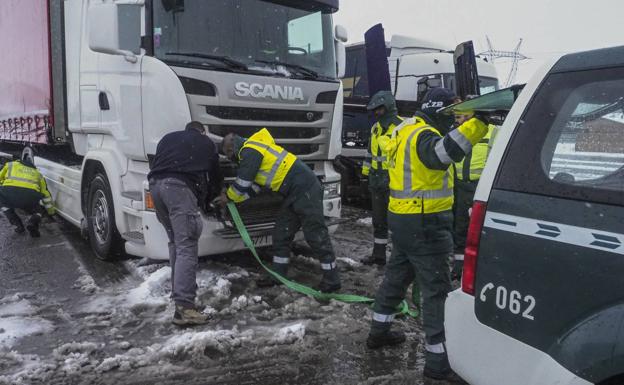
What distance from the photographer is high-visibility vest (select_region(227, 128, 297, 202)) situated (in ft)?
15.2

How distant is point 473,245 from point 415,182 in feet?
3.63

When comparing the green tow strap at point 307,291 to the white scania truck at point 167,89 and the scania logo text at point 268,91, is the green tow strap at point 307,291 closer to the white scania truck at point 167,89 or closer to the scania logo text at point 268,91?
the white scania truck at point 167,89

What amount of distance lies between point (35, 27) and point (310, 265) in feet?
15.4

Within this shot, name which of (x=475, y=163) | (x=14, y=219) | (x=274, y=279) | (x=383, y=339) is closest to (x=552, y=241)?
(x=383, y=339)

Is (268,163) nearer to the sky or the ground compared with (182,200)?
nearer to the sky

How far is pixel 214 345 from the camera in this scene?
3654 mm

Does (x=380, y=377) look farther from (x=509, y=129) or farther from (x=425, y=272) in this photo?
(x=509, y=129)

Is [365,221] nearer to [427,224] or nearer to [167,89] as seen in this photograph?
[167,89]

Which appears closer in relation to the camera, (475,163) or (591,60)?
(591,60)

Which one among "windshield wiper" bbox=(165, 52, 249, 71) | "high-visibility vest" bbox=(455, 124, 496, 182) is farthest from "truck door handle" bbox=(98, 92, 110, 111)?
"high-visibility vest" bbox=(455, 124, 496, 182)

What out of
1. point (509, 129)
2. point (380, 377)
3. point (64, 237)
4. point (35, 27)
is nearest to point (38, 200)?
point (64, 237)

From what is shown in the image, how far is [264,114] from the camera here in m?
5.14

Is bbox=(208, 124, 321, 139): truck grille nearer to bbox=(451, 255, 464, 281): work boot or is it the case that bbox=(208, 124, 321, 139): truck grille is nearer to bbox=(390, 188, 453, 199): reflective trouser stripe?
bbox=(451, 255, 464, 281): work boot

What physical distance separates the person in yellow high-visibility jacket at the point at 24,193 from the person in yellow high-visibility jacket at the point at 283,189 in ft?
12.6
